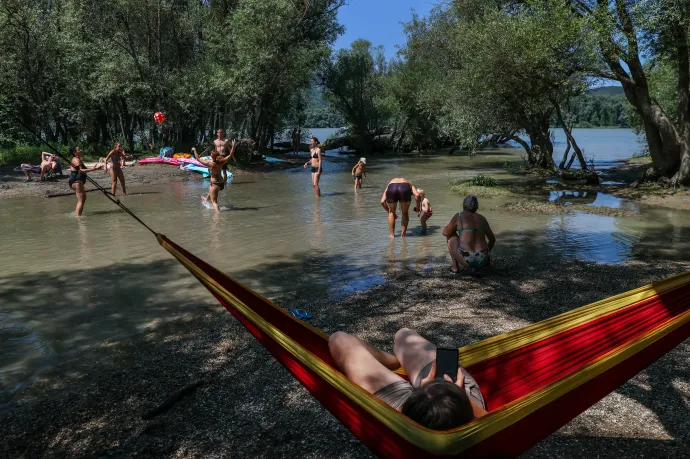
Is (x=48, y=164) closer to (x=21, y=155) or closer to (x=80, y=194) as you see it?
(x=21, y=155)

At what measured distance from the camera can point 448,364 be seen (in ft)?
8.34

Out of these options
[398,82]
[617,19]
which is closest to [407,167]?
[398,82]

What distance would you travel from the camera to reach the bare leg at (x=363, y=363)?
2863 millimetres

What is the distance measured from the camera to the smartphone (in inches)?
99.7

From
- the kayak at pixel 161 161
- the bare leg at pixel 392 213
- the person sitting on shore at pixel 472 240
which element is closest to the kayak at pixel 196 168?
the kayak at pixel 161 161

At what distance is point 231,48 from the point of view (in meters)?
23.7

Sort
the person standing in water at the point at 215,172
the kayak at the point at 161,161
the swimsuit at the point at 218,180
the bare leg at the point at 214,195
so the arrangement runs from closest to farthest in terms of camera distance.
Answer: the person standing in water at the point at 215,172
the swimsuit at the point at 218,180
the bare leg at the point at 214,195
the kayak at the point at 161,161

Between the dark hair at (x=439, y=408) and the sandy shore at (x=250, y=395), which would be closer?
the dark hair at (x=439, y=408)

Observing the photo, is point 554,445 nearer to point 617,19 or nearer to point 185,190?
point 617,19

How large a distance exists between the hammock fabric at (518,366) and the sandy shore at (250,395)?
0.55m

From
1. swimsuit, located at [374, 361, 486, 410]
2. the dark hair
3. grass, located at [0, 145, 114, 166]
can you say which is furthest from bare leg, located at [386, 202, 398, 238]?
grass, located at [0, 145, 114, 166]

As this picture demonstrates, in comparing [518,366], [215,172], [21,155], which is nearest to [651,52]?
[215,172]

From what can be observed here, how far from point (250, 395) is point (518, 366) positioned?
1.84 meters

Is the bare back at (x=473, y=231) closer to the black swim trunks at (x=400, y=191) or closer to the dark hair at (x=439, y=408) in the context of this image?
the black swim trunks at (x=400, y=191)
